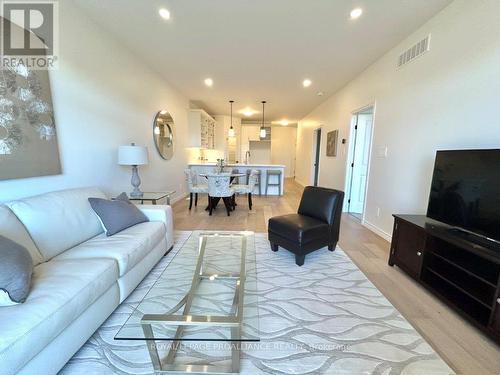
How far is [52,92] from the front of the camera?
81.4 inches

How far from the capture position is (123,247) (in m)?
A: 1.70

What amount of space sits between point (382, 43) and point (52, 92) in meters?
3.91

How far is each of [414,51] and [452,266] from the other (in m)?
2.50

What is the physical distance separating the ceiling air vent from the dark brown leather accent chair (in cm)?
191

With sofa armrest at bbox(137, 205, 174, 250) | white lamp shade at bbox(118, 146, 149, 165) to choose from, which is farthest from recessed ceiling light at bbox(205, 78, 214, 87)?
sofa armrest at bbox(137, 205, 174, 250)

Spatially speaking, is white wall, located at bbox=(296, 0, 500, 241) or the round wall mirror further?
the round wall mirror

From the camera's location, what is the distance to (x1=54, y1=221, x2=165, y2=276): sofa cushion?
1608mm

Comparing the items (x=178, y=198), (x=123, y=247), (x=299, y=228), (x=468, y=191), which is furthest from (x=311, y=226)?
(x=178, y=198)

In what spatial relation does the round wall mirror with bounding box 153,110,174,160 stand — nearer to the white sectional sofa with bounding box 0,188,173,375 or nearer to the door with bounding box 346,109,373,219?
the white sectional sofa with bounding box 0,188,173,375

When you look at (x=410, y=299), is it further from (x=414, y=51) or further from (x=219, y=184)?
(x=219, y=184)

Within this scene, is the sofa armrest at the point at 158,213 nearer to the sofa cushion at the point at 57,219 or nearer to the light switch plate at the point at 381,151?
the sofa cushion at the point at 57,219

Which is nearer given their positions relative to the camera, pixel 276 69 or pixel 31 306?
pixel 31 306

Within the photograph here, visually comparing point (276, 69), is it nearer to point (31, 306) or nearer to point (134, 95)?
point (134, 95)

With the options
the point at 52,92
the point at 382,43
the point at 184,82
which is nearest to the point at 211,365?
the point at 52,92
